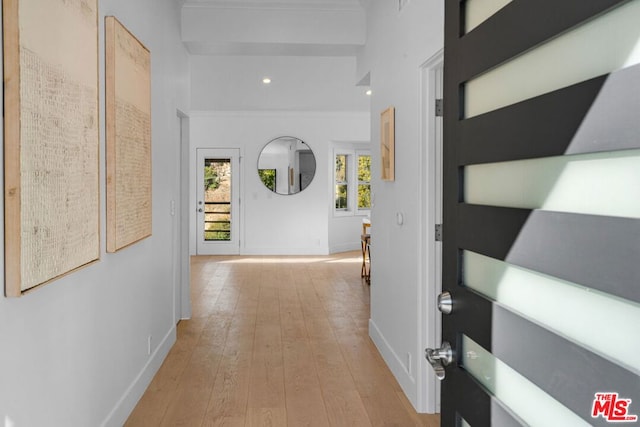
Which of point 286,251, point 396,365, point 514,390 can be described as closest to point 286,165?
point 286,251

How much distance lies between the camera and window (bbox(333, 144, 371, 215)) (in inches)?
402

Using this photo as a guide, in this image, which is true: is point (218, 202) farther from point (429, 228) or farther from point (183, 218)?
point (429, 228)

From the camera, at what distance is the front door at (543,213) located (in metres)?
0.69

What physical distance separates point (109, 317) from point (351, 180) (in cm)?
799

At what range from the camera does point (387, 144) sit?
3.77m

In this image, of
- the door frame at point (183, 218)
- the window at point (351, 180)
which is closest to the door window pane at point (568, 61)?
the door frame at point (183, 218)

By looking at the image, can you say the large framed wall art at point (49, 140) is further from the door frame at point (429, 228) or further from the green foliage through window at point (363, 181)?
the green foliage through window at point (363, 181)

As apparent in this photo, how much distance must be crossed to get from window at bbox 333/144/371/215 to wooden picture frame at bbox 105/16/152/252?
7.02 metres

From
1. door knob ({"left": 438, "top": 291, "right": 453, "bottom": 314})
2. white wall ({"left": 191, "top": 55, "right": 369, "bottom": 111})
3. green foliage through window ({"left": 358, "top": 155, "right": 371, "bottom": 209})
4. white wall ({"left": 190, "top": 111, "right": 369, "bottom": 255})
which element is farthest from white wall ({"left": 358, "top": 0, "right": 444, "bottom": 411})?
green foliage through window ({"left": 358, "top": 155, "right": 371, "bottom": 209})

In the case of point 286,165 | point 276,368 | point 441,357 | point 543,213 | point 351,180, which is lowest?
point 276,368

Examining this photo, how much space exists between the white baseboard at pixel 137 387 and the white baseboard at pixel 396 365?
161cm

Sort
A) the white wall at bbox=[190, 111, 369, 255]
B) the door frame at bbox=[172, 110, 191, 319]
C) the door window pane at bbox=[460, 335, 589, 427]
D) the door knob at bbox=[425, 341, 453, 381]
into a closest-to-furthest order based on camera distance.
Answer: the door window pane at bbox=[460, 335, 589, 427] < the door knob at bbox=[425, 341, 453, 381] < the door frame at bbox=[172, 110, 191, 319] < the white wall at bbox=[190, 111, 369, 255]

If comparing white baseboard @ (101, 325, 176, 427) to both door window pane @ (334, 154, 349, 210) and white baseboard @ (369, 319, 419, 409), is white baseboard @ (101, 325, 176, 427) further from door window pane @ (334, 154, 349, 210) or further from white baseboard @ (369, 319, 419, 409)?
door window pane @ (334, 154, 349, 210)

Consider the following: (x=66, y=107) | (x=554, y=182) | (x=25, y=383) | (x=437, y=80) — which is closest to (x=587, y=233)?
(x=554, y=182)
